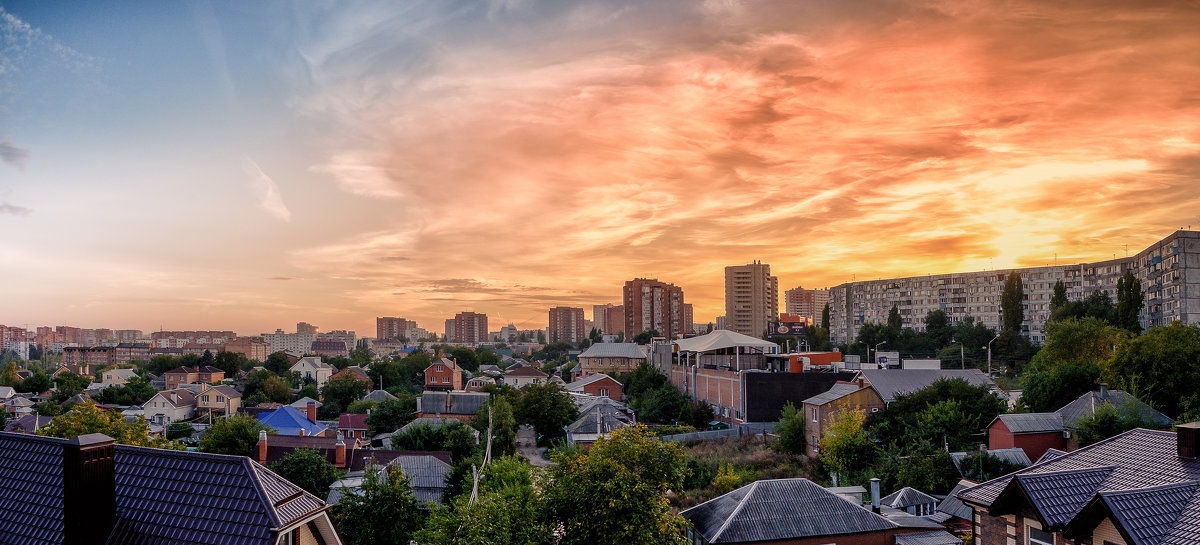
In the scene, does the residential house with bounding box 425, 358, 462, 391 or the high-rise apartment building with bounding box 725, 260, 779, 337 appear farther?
the high-rise apartment building with bounding box 725, 260, 779, 337

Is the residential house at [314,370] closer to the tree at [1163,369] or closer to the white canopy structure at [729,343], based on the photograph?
the white canopy structure at [729,343]

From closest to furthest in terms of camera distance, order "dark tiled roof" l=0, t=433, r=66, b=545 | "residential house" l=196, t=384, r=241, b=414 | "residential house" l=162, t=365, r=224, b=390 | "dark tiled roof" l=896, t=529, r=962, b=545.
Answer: "dark tiled roof" l=0, t=433, r=66, b=545
"dark tiled roof" l=896, t=529, r=962, b=545
"residential house" l=196, t=384, r=241, b=414
"residential house" l=162, t=365, r=224, b=390

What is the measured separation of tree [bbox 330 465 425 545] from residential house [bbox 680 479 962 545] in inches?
301

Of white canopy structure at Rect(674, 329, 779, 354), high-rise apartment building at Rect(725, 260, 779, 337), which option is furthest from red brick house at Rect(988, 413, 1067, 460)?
high-rise apartment building at Rect(725, 260, 779, 337)

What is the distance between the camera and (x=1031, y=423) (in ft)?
93.2

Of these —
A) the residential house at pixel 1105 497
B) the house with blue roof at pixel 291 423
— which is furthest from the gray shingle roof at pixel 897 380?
the house with blue roof at pixel 291 423

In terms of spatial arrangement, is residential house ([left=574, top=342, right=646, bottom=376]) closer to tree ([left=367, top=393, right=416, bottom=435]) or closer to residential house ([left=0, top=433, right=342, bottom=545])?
tree ([left=367, top=393, right=416, bottom=435])

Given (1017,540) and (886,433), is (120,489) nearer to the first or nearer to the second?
(1017,540)

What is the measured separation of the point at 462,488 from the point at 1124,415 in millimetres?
24584

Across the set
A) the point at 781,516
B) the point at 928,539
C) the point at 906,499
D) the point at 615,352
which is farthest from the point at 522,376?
the point at 928,539

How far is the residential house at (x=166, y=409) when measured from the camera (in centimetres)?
5534

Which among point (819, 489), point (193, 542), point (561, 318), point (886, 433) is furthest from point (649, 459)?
point (561, 318)

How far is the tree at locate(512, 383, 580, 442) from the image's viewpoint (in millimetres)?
42906

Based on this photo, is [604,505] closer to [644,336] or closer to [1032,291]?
[1032,291]
